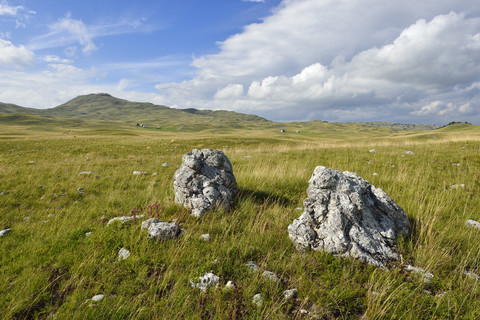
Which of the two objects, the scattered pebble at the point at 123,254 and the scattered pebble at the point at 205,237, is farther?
the scattered pebble at the point at 205,237

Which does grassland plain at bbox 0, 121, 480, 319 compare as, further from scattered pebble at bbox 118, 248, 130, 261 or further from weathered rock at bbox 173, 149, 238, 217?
weathered rock at bbox 173, 149, 238, 217

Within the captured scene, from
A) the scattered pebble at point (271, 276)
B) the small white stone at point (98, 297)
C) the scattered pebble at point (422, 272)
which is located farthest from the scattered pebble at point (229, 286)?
the scattered pebble at point (422, 272)

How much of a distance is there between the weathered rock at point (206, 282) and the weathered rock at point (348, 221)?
73.5 inches

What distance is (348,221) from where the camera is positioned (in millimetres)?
4590

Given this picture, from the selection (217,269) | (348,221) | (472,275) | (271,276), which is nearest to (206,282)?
(217,269)

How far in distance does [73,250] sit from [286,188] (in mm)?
6428

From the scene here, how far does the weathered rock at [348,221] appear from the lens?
4.14 m

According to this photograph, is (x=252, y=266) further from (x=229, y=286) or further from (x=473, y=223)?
(x=473, y=223)

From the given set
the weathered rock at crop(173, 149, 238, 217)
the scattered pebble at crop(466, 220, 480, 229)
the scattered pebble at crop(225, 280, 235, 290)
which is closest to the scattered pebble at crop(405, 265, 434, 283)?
the scattered pebble at crop(466, 220, 480, 229)

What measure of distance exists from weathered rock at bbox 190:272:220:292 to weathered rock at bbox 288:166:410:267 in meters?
1.87

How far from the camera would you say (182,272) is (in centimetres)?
378

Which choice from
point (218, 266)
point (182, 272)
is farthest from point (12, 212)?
point (218, 266)

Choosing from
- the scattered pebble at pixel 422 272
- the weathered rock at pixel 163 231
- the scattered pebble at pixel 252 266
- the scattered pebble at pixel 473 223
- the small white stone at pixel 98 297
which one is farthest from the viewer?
the scattered pebble at pixel 473 223

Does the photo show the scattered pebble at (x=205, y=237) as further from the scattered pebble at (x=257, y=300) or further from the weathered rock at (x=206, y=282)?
the scattered pebble at (x=257, y=300)
